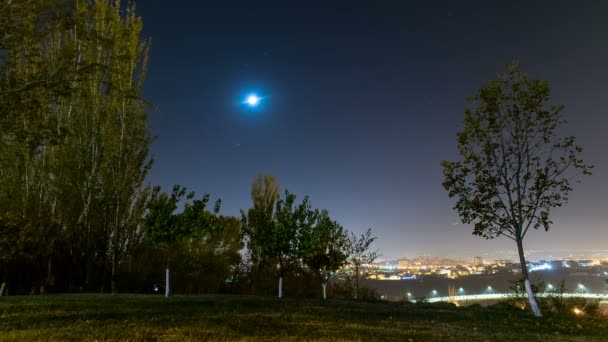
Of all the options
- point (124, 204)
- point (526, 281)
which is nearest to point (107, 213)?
point (124, 204)

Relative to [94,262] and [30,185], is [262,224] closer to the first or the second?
[94,262]

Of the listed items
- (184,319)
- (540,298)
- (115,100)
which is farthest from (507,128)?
(115,100)

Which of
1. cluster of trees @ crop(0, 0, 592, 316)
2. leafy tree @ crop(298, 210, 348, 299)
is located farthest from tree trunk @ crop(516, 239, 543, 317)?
leafy tree @ crop(298, 210, 348, 299)

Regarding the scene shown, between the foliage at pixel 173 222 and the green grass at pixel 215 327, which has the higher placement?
the foliage at pixel 173 222

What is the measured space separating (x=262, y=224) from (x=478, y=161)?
41.5ft

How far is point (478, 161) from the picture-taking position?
18.4 metres

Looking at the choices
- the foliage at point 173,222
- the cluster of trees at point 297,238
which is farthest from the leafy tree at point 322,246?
the foliage at point 173,222

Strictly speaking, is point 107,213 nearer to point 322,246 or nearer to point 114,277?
point 114,277

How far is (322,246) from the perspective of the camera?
24.5 metres

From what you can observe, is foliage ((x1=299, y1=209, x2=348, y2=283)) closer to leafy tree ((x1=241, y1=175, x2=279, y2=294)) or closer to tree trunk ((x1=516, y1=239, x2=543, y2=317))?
leafy tree ((x1=241, y1=175, x2=279, y2=294))

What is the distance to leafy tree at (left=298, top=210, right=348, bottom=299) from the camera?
2336cm

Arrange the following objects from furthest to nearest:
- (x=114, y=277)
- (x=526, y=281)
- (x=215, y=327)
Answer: (x=114, y=277) → (x=526, y=281) → (x=215, y=327)

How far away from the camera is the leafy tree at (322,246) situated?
23359 mm

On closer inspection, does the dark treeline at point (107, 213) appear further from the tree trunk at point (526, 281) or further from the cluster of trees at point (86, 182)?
the tree trunk at point (526, 281)
